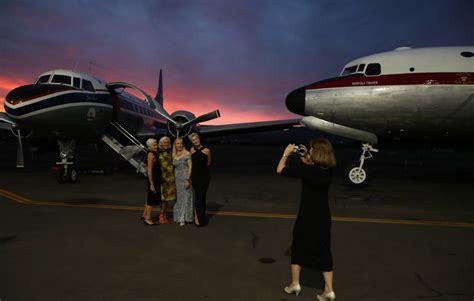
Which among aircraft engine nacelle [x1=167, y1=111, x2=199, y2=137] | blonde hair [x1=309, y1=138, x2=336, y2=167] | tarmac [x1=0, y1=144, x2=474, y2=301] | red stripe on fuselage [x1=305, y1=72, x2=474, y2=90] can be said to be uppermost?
red stripe on fuselage [x1=305, y1=72, x2=474, y2=90]

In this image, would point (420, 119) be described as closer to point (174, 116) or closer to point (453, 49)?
point (453, 49)

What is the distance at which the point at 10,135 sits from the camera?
16.5 meters

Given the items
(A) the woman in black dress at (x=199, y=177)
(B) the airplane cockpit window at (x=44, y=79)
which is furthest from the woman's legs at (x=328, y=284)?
(B) the airplane cockpit window at (x=44, y=79)

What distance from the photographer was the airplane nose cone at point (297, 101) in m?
11.0

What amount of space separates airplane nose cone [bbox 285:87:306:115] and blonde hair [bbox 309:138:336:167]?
7.52 m

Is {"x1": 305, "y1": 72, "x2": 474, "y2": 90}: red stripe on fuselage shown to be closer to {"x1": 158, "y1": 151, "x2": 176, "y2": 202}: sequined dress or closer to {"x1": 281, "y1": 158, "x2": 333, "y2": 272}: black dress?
{"x1": 158, "y1": 151, "x2": 176, "y2": 202}: sequined dress

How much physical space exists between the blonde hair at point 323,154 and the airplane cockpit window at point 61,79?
1192cm

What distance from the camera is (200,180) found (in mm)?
6531

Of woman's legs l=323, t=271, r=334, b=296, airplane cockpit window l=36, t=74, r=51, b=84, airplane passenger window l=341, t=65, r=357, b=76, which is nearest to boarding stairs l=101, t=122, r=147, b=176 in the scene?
airplane cockpit window l=36, t=74, r=51, b=84

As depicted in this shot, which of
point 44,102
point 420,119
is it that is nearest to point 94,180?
point 44,102

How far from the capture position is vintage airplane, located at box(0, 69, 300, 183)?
1076 centimetres

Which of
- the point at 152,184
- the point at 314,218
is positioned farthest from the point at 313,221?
the point at 152,184

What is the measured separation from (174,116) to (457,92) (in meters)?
11.6

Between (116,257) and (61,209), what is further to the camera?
(61,209)
